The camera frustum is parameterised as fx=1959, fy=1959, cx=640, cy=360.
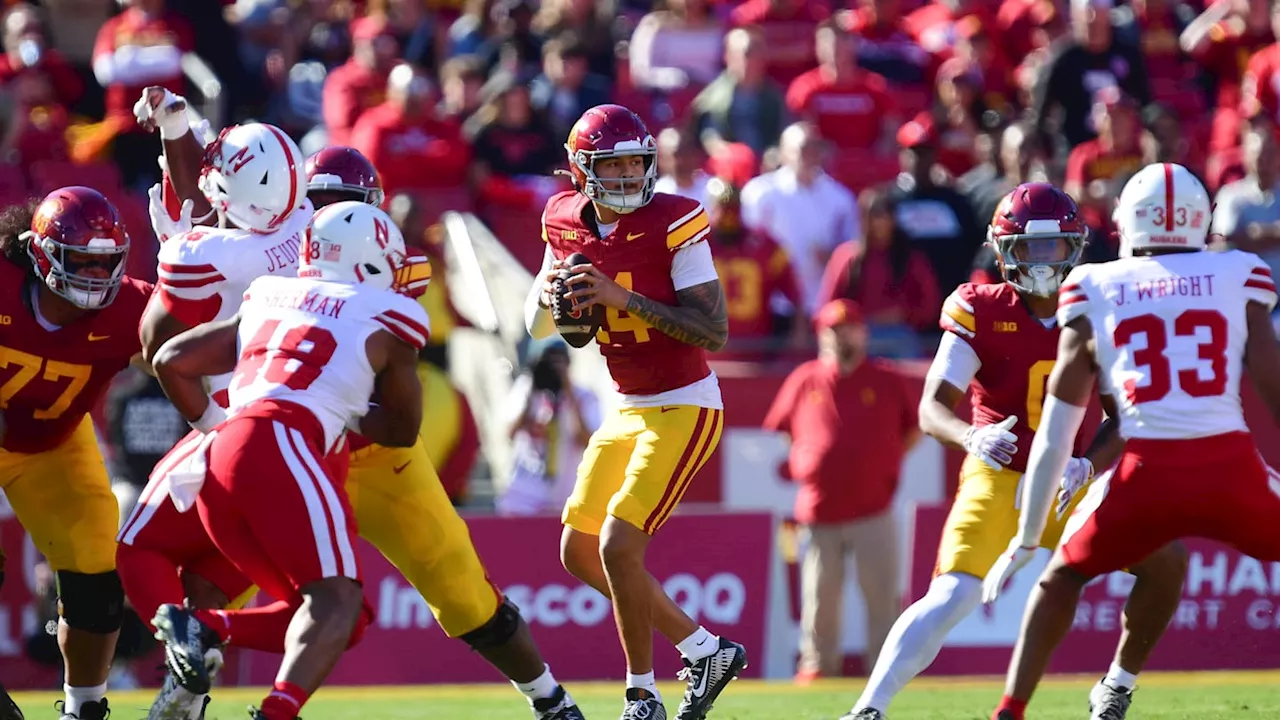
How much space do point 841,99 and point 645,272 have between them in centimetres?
690

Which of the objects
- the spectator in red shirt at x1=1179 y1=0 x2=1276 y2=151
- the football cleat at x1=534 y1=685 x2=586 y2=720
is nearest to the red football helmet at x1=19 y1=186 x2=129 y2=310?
the football cleat at x1=534 y1=685 x2=586 y2=720

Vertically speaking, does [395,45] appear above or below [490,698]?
above

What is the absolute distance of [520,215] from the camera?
1278cm

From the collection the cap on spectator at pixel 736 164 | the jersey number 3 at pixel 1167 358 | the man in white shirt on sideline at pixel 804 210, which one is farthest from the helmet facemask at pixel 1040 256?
the cap on spectator at pixel 736 164

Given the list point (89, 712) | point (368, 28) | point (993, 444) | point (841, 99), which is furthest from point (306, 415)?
point (368, 28)

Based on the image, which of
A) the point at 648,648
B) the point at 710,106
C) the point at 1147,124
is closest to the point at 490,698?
the point at 648,648

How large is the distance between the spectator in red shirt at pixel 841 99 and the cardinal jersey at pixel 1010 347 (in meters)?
6.77

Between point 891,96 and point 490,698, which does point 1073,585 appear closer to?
point 490,698

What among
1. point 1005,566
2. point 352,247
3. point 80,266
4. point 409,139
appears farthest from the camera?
point 409,139

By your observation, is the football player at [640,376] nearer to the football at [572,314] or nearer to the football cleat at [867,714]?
the football at [572,314]

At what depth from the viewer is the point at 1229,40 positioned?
1472cm

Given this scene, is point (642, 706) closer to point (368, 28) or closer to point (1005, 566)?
point (1005, 566)

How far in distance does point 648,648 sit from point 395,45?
26.6 feet

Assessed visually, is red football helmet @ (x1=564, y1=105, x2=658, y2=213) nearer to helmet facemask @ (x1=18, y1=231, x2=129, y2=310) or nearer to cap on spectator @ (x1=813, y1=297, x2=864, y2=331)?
helmet facemask @ (x1=18, y1=231, x2=129, y2=310)
